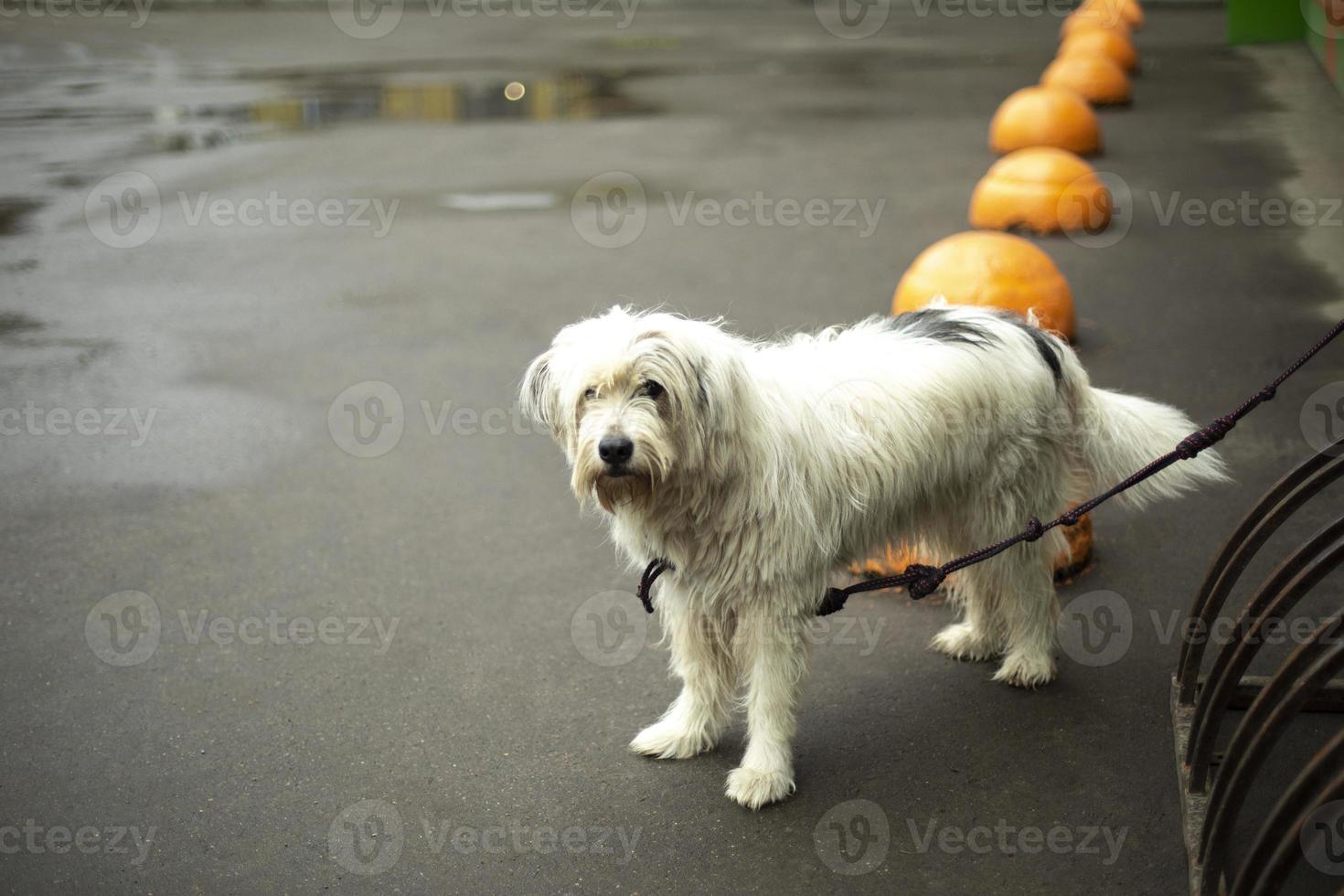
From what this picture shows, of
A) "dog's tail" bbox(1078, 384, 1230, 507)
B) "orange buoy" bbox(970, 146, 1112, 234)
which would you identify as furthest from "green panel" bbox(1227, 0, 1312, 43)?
"dog's tail" bbox(1078, 384, 1230, 507)

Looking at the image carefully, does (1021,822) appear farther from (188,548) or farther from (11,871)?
(188,548)

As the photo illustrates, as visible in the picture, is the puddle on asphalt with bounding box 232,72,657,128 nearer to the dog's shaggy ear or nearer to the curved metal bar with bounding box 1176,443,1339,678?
the dog's shaggy ear

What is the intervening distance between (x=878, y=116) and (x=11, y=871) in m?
14.7

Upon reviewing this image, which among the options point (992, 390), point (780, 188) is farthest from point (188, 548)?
point (780, 188)

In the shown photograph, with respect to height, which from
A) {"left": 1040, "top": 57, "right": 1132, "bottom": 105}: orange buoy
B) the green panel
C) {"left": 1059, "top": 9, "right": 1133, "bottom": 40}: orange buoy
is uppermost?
the green panel

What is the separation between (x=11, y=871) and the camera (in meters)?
4.48

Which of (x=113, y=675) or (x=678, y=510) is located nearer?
(x=678, y=510)

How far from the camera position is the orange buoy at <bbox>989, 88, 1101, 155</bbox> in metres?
13.2

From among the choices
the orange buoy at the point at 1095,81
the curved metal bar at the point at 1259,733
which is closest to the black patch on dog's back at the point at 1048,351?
the curved metal bar at the point at 1259,733

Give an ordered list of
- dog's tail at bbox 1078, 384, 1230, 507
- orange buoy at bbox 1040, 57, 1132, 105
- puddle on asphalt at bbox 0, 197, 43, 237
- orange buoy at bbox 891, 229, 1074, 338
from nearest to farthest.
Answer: dog's tail at bbox 1078, 384, 1230, 507, orange buoy at bbox 891, 229, 1074, 338, puddle on asphalt at bbox 0, 197, 43, 237, orange buoy at bbox 1040, 57, 1132, 105

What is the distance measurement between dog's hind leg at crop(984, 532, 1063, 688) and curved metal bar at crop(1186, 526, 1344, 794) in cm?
110

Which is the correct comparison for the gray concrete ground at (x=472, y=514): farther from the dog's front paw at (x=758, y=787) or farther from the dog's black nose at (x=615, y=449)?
the dog's black nose at (x=615, y=449)

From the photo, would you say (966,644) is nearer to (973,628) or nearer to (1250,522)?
(973,628)

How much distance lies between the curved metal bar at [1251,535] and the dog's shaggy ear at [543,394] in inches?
94.9
